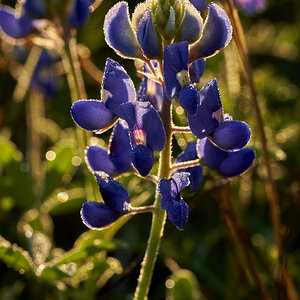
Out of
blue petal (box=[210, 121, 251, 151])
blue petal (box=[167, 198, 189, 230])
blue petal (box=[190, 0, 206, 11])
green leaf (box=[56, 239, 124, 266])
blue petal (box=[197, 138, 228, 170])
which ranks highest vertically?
blue petal (box=[190, 0, 206, 11])

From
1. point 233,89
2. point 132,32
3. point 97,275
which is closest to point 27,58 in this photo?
point 233,89

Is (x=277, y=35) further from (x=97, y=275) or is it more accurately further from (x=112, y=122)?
(x=112, y=122)

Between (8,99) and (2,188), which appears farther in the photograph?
(8,99)

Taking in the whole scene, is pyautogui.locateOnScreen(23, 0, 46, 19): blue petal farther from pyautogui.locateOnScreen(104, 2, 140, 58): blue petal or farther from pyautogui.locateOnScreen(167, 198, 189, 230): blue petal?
pyautogui.locateOnScreen(167, 198, 189, 230): blue petal

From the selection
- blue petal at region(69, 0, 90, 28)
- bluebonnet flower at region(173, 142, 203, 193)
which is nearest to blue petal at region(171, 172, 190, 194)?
bluebonnet flower at region(173, 142, 203, 193)

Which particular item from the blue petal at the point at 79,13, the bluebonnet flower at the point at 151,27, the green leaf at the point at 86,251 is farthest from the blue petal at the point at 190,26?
the blue petal at the point at 79,13

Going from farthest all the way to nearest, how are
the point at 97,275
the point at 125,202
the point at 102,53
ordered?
the point at 102,53, the point at 97,275, the point at 125,202

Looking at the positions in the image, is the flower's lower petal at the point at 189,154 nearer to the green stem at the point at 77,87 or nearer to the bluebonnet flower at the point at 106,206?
the bluebonnet flower at the point at 106,206
